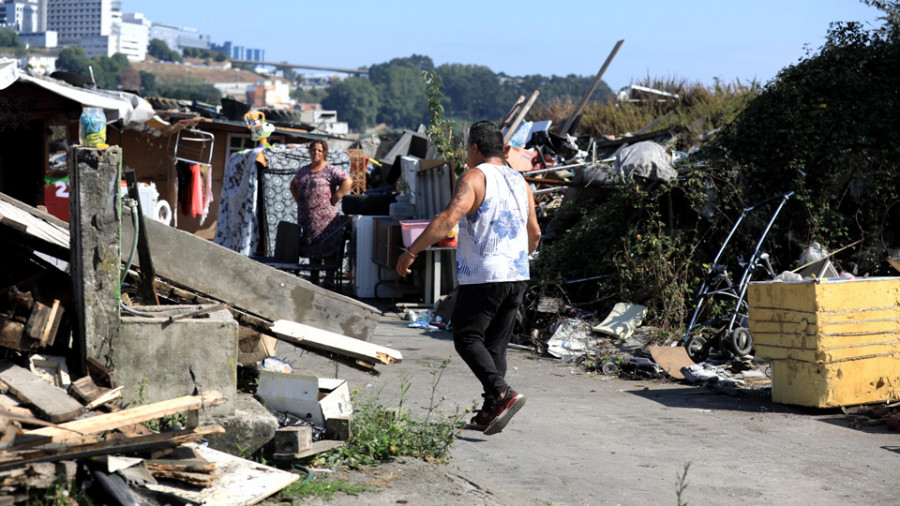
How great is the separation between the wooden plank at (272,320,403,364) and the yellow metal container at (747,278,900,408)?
10.2ft

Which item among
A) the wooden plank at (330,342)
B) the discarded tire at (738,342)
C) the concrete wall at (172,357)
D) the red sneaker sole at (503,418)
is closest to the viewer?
the concrete wall at (172,357)

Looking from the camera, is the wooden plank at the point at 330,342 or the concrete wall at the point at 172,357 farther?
the wooden plank at the point at 330,342

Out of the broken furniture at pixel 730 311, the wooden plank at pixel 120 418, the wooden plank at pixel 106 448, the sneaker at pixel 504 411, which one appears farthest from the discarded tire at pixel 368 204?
the wooden plank at pixel 106 448

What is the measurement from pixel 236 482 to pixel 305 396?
1072 millimetres

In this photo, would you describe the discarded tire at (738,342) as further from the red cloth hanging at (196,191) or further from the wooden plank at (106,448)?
the red cloth hanging at (196,191)

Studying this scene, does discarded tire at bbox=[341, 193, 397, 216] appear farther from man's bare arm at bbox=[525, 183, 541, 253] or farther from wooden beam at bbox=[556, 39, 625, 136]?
man's bare arm at bbox=[525, 183, 541, 253]

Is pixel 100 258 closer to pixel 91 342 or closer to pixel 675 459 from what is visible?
pixel 91 342

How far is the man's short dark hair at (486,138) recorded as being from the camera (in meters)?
5.91

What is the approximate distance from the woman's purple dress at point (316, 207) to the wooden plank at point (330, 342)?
599cm

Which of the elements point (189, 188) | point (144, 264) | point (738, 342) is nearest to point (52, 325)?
point (144, 264)

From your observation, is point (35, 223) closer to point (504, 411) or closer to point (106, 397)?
point (106, 397)

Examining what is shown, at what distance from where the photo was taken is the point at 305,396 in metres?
5.19

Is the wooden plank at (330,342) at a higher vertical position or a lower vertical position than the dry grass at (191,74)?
lower

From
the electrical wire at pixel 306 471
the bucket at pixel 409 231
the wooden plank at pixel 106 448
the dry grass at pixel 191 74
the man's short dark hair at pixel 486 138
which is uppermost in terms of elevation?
the dry grass at pixel 191 74
